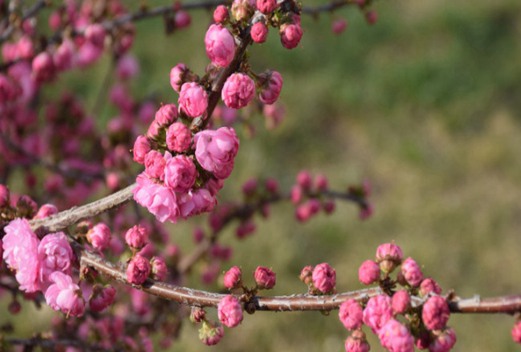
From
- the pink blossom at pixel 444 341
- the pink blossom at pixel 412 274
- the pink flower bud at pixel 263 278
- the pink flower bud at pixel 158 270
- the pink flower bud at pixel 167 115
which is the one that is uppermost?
the pink flower bud at pixel 167 115

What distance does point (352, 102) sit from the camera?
12.0 feet

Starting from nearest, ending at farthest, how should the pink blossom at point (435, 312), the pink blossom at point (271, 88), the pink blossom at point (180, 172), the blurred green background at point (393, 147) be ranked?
the pink blossom at point (435, 312)
the pink blossom at point (180, 172)
the pink blossom at point (271, 88)
the blurred green background at point (393, 147)

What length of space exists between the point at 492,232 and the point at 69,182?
1846 millimetres

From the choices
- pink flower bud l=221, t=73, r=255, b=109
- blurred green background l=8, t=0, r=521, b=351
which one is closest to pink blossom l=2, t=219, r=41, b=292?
pink flower bud l=221, t=73, r=255, b=109

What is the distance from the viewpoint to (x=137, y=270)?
108cm

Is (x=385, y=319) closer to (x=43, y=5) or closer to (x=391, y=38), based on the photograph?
(x=43, y=5)

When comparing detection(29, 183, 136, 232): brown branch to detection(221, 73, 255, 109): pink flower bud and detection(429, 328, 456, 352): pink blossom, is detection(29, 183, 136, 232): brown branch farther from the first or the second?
detection(429, 328, 456, 352): pink blossom

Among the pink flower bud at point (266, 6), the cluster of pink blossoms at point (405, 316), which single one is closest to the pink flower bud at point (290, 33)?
the pink flower bud at point (266, 6)

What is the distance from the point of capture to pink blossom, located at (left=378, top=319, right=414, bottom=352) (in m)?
0.94

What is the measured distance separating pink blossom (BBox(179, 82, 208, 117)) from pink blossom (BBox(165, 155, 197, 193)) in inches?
2.9

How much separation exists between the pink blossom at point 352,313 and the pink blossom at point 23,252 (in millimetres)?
487

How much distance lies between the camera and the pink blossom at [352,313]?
3.27 ft

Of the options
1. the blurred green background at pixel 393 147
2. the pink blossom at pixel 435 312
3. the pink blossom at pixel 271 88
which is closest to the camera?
the pink blossom at pixel 435 312

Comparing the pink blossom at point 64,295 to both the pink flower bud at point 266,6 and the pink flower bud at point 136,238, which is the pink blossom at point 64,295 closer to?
the pink flower bud at point 136,238
